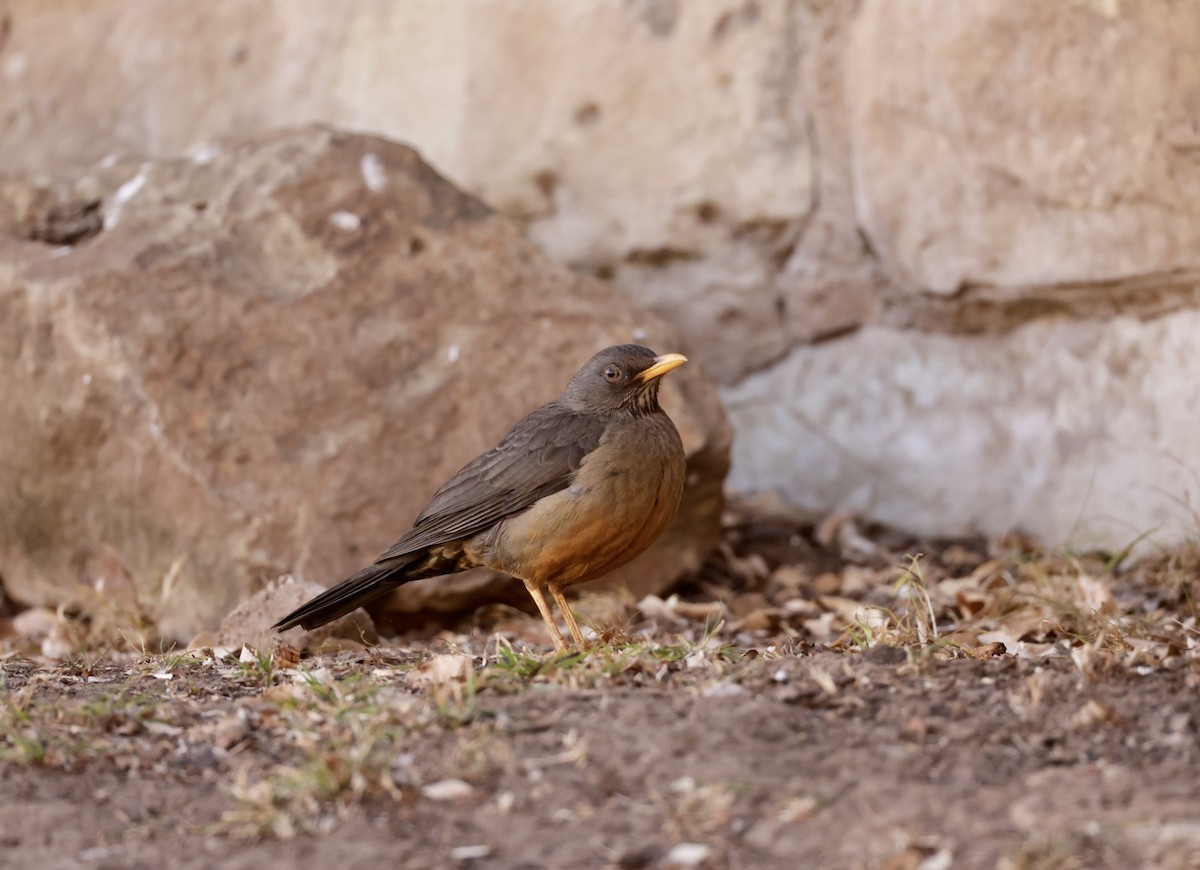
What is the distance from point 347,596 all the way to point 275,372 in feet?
4.47

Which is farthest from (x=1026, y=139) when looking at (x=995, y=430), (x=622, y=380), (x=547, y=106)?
(x=547, y=106)

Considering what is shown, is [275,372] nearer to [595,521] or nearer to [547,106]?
[595,521]

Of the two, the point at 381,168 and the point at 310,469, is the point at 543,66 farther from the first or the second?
the point at 310,469

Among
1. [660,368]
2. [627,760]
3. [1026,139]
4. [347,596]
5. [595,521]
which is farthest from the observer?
[1026,139]

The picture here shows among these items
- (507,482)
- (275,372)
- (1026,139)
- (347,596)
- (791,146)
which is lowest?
(347,596)

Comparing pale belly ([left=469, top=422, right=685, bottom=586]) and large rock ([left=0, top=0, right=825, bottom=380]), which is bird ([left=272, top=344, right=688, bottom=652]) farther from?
large rock ([left=0, top=0, right=825, bottom=380])

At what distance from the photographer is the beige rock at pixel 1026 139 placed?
4816 millimetres

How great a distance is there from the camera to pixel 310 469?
5.22m

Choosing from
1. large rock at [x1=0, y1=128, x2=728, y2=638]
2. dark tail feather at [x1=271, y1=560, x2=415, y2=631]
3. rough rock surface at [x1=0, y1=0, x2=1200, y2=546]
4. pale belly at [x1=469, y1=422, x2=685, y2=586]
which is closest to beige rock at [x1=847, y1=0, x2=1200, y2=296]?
rough rock surface at [x1=0, y1=0, x2=1200, y2=546]

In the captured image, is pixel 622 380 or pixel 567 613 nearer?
pixel 567 613

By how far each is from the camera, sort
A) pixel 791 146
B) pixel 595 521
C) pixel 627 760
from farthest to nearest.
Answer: pixel 791 146
pixel 595 521
pixel 627 760

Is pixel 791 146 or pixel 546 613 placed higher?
pixel 791 146

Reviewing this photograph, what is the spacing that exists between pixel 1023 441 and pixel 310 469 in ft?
8.97

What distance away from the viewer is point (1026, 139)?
17.3 feet
